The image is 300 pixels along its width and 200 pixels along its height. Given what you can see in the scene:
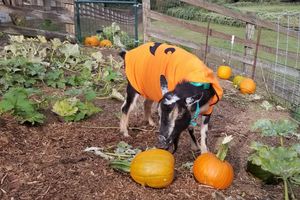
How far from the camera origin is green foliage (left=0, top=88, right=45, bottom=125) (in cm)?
458

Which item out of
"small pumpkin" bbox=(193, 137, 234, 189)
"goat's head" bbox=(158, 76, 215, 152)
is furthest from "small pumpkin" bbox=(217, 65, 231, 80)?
"small pumpkin" bbox=(193, 137, 234, 189)

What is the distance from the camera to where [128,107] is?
4980mm

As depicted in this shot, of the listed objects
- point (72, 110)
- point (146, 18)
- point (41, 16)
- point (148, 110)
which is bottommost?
point (148, 110)

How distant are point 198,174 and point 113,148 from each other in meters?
1.09

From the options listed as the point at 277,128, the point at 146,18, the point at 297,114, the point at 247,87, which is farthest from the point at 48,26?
the point at 277,128

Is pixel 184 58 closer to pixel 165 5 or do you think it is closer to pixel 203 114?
pixel 203 114

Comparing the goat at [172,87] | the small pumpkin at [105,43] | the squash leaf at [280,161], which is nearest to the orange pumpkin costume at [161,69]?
the goat at [172,87]

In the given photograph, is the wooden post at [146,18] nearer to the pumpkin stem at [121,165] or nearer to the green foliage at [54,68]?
the green foliage at [54,68]

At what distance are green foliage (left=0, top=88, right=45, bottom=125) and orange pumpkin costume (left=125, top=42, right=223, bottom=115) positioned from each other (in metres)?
1.16

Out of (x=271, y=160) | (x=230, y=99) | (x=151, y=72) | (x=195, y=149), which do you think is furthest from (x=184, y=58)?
(x=230, y=99)

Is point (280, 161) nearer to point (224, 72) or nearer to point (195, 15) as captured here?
point (224, 72)

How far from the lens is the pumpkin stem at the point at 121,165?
3817 mm

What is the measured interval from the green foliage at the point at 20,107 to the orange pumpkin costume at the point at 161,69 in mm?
1158

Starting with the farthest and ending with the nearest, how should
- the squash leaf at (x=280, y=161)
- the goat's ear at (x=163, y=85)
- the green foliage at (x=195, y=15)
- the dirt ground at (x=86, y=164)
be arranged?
1. the green foliage at (x=195, y=15)
2. the goat's ear at (x=163, y=85)
3. the dirt ground at (x=86, y=164)
4. the squash leaf at (x=280, y=161)
